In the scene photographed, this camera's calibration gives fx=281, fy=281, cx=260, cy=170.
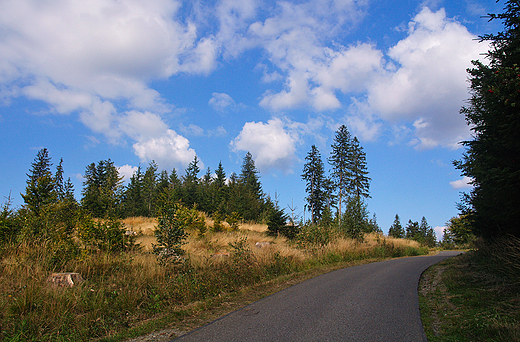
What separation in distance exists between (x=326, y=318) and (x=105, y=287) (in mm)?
5452

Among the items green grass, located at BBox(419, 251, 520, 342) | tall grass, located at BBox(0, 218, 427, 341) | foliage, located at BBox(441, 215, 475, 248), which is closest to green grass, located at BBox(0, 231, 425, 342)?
Result: tall grass, located at BBox(0, 218, 427, 341)

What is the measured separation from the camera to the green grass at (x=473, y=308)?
14.5ft

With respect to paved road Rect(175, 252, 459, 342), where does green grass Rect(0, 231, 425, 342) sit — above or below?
above

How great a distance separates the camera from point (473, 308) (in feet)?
19.1

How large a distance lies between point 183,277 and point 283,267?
488 centimetres

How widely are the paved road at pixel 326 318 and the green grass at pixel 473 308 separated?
33cm

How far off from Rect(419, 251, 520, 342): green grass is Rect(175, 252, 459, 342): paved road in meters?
0.33

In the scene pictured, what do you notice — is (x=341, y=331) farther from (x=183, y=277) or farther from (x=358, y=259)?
(x=358, y=259)

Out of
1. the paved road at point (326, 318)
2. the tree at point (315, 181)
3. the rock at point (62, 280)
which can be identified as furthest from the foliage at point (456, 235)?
the rock at point (62, 280)

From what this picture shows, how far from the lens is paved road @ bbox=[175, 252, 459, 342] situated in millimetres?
4500

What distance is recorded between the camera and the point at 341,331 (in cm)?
466

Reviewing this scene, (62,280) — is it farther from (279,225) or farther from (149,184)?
Answer: (149,184)

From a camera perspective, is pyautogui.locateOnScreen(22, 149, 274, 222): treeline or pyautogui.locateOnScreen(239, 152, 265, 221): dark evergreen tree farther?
pyautogui.locateOnScreen(239, 152, 265, 221): dark evergreen tree

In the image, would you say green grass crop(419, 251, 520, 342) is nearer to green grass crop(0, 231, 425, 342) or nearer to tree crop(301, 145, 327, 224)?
green grass crop(0, 231, 425, 342)
